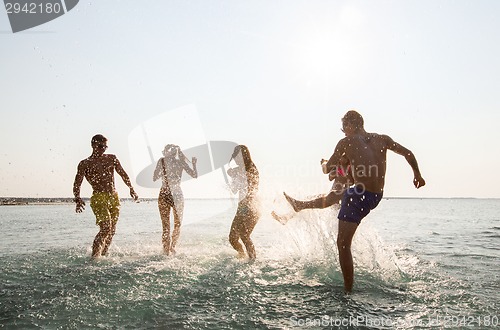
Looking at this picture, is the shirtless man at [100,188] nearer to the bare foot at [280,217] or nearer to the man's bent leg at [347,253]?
the bare foot at [280,217]

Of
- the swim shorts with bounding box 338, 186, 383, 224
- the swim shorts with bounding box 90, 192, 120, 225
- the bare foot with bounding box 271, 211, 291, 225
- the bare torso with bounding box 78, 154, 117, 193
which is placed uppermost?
the bare torso with bounding box 78, 154, 117, 193

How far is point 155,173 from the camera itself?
7945 millimetres

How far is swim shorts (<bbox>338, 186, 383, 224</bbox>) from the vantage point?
453 centimetres

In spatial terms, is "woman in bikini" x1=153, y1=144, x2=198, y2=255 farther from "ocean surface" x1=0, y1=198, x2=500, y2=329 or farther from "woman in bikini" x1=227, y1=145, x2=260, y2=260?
"woman in bikini" x1=227, y1=145, x2=260, y2=260

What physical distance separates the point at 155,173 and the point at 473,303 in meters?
6.24

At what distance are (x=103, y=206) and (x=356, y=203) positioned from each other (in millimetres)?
4912

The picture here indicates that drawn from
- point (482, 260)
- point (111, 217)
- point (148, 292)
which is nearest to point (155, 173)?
point (111, 217)

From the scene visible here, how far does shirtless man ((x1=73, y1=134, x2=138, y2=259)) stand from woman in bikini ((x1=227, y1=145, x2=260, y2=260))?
7.92 ft

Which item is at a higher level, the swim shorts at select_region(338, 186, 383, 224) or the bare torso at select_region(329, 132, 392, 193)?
the bare torso at select_region(329, 132, 392, 193)

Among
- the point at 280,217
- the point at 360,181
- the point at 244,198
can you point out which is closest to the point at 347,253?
the point at 360,181

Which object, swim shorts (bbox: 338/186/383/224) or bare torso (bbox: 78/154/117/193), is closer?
swim shorts (bbox: 338/186/383/224)

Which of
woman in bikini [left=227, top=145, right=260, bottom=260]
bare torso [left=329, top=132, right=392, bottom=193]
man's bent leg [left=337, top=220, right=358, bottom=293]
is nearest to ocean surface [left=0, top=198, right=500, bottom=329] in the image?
man's bent leg [left=337, top=220, right=358, bottom=293]

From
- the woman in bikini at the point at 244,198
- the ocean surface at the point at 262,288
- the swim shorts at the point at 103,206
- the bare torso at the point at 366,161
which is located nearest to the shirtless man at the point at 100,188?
the swim shorts at the point at 103,206

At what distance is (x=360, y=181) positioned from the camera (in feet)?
15.1
